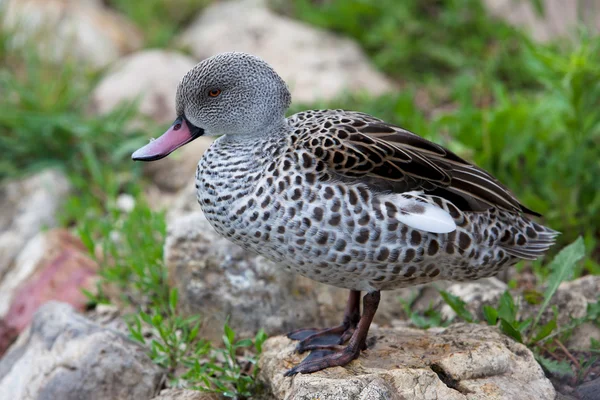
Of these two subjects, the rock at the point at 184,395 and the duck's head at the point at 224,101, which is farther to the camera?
the rock at the point at 184,395

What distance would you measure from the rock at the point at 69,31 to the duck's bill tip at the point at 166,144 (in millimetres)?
3847

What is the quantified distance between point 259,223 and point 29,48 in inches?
172

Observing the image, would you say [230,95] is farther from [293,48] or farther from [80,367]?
[293,48]

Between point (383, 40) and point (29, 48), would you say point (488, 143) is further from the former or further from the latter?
point (29, 48)

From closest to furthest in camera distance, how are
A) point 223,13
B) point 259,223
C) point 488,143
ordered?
point 259,223 < point 488,143 < point 223,13

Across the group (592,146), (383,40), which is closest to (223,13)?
(383,40)

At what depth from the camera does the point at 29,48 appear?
252 inches

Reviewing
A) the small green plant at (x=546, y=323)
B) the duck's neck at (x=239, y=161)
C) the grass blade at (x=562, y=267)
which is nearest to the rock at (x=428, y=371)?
the small green plant at (x=546, y=323)

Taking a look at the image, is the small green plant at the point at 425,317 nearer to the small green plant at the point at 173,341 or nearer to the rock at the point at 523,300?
the rock at the point at 523,300

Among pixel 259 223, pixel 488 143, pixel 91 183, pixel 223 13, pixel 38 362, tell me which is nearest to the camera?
pixel 259 223

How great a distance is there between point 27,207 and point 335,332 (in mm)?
2968

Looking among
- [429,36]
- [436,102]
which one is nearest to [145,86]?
[436,102]

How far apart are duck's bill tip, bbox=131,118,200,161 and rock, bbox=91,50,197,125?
313cm

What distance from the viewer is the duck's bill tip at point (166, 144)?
300cm
